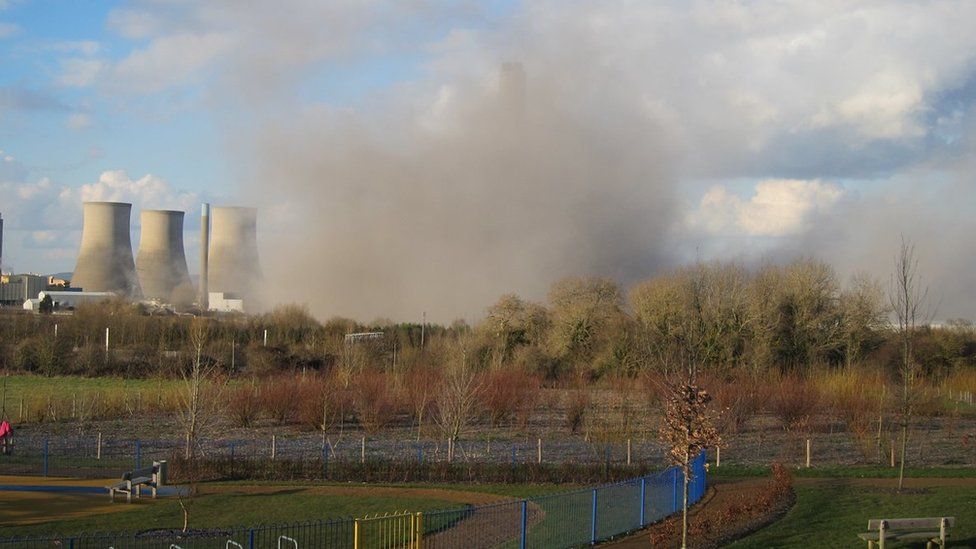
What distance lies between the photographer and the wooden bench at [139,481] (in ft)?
66.2

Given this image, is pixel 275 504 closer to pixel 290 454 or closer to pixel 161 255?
pixel 290 454

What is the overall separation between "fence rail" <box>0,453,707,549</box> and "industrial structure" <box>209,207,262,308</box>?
59013 millimetres

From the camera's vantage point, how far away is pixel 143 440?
31422mm

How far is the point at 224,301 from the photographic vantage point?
259ft

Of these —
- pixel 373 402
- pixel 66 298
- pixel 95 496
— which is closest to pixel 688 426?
pixel 95 496

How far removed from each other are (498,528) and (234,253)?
62702mm

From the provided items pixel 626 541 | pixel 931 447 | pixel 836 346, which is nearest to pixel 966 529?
pixel 626 541

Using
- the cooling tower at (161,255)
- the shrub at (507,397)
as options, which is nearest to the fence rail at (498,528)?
the shrub at (507,397)

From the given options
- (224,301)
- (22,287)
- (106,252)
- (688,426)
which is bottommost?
(688,426)

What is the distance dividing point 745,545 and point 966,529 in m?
4.03

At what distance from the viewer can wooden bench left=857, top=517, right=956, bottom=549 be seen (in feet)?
43.4

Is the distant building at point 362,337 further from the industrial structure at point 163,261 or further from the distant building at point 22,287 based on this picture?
the distant building at point 22,287

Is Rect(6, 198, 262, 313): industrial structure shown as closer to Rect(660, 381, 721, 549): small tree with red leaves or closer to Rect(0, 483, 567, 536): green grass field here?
Rect(0, 483, 567, 536): green grass field

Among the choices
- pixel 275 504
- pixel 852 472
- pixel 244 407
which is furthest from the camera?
pixel 244 407
